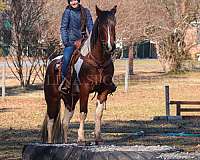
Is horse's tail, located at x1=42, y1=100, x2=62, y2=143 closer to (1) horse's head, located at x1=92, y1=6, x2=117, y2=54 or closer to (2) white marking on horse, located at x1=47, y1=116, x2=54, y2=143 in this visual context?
(2) white marking on horse, located at x1=47, y1=116, x2=54, y2=143

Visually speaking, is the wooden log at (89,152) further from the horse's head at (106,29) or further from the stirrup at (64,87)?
the horse's head at (106,29)

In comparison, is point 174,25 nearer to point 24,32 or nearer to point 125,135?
point 24,32

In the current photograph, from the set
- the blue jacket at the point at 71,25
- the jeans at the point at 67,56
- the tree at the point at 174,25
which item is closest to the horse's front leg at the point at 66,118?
the jeans at the point at 67,56

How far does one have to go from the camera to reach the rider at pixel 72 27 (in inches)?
A: 444

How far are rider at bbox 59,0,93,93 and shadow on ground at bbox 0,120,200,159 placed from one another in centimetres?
216

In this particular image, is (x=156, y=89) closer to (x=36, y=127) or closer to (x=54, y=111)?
(x=36, y=127)

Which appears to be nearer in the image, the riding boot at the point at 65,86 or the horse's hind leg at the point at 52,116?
the riding boot at the point at 65,86

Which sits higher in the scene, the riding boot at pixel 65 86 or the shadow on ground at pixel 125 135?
the riding boot at pixel 65 86

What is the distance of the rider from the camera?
11273mm

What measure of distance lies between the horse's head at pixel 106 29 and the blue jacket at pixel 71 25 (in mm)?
859

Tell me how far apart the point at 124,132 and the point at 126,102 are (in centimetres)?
1094

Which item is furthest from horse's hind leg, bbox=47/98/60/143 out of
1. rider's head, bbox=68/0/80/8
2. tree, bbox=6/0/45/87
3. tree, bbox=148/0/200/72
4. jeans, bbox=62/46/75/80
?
tree, bbox=148/0/200/72

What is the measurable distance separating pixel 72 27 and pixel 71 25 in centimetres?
4

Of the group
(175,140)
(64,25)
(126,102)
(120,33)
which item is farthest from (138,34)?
(64,25)
